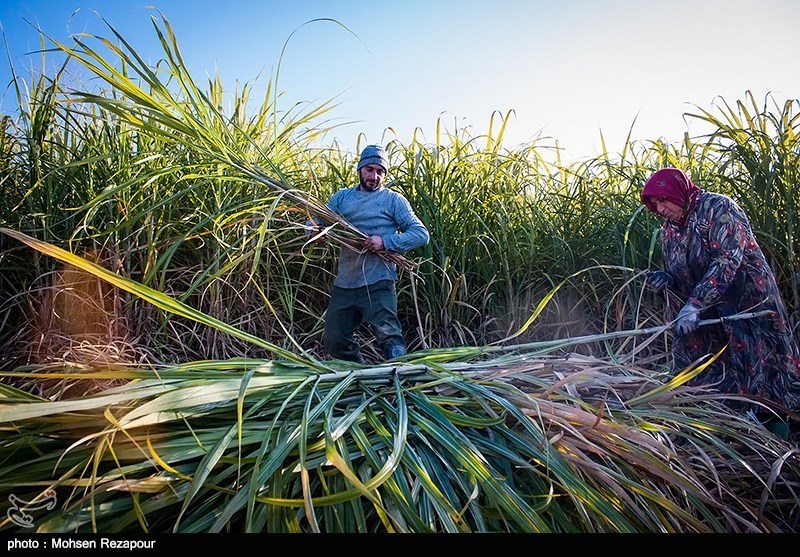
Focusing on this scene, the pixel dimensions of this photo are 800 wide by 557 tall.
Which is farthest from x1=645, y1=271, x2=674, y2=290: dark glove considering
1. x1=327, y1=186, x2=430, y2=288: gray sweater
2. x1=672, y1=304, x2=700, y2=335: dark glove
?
x1=327, y1=186, x2=430, y2=288: gray sweater

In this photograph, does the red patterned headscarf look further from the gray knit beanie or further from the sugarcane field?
the gray knit beanie

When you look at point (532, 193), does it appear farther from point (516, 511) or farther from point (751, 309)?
point (516, 511)

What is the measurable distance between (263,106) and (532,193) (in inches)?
66.8

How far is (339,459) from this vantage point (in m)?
1.01

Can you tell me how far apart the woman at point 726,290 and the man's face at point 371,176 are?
136cm

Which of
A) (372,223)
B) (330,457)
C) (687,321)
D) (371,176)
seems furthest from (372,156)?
(330,457)

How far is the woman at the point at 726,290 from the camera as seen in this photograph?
2.16m

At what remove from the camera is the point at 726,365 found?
2.42 meters

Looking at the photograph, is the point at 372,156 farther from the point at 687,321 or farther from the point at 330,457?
the point at 330,457

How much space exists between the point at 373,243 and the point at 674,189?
51.6 inches

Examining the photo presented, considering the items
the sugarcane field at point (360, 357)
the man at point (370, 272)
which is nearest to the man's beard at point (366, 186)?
the man at point (370, 272)

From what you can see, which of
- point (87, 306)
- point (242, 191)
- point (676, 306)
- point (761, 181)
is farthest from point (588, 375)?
point (87, 306)

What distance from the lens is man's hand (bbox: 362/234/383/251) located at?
8.98ft

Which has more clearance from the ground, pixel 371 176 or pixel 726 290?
pixel 371 176
